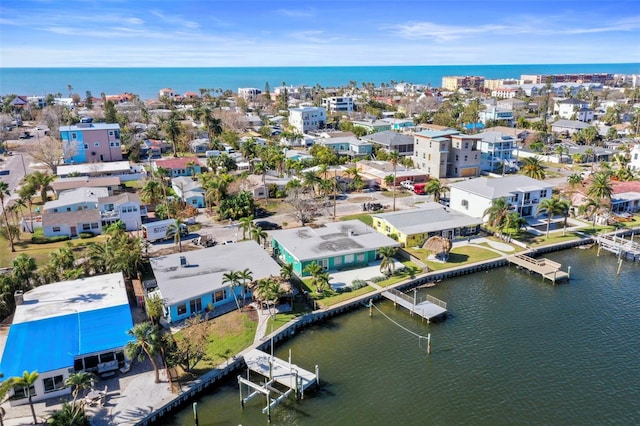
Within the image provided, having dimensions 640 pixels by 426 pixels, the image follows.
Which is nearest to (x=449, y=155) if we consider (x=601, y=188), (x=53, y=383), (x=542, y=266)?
(x=601, y=188)

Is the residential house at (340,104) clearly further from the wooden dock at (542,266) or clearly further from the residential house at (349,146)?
the wooden dock at (542,266)

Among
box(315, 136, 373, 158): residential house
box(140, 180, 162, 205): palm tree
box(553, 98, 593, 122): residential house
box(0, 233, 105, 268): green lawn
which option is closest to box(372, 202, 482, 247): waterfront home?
box(140, 180, 162, 205): palm tree

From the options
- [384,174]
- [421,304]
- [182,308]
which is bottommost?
[421,304]

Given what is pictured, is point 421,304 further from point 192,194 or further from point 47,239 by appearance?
point 47,239

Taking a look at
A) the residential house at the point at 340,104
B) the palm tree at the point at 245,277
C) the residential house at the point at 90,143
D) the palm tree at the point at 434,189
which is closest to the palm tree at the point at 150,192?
the palm tree at the point at 245,277

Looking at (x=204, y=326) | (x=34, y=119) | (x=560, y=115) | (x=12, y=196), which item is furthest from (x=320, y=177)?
(x=34, y=119)

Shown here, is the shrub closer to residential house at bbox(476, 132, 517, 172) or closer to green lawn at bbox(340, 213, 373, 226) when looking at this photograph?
green lawn at bbox(340, 213, 373, 226)
